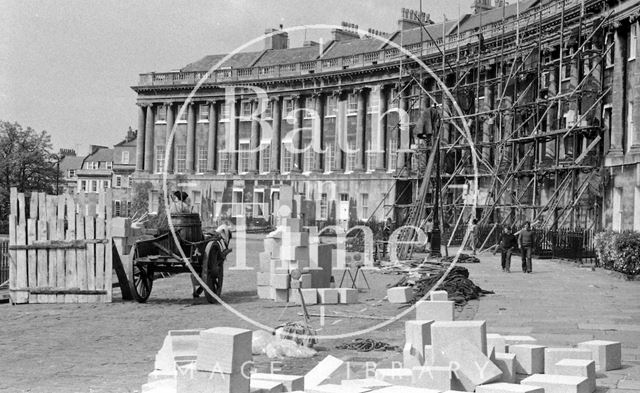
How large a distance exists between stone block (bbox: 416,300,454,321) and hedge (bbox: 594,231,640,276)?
14.5 metres

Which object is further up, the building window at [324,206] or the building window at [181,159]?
the building window at [181,159]

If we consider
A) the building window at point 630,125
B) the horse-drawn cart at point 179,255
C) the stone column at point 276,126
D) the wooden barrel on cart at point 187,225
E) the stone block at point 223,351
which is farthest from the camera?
the stone column at point 276,126

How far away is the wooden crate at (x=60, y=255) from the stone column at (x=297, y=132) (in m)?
53.8

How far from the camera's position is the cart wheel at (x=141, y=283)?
60.7ft

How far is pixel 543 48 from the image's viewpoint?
4344 centimetres

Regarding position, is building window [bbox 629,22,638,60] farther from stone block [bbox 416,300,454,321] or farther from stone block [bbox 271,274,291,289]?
stone block [bbox 416,300,454,321]

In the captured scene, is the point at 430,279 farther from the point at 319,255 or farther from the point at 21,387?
the point at 21,387

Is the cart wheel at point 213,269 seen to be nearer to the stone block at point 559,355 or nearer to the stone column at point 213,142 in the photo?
the stone block at point 559,355

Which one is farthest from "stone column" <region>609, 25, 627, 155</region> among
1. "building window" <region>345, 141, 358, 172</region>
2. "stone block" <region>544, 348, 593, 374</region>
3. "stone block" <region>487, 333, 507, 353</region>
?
"building window" <region>345, 141, 358, 172</region>

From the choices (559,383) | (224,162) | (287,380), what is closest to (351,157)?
(224,162)

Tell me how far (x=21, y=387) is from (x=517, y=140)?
34605mm

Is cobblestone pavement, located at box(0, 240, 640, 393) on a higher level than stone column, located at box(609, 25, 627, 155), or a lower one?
lower

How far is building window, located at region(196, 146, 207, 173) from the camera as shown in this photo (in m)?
80.8

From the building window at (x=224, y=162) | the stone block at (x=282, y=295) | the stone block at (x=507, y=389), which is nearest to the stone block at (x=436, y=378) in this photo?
the stone block at (x=507, y=389)
